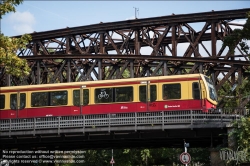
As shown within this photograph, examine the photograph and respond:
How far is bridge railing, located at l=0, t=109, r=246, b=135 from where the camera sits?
1318 inches

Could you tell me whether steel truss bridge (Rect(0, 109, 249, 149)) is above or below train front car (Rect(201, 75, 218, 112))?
below

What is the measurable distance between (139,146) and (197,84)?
684cm

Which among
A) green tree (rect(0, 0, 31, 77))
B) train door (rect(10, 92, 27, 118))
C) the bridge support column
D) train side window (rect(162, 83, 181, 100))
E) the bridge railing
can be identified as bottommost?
the bridge support column

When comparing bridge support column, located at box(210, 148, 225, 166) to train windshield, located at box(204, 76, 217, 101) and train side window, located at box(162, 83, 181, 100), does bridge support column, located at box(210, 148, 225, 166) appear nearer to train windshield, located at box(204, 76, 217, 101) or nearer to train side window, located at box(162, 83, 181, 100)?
train side window, located at box(162, 83, 181, 100)

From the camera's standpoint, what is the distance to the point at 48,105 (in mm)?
41156

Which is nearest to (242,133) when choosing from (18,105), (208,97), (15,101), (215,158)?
(215,158)

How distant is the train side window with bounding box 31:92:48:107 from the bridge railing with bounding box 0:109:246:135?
67.7 inches

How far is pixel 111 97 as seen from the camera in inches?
1549

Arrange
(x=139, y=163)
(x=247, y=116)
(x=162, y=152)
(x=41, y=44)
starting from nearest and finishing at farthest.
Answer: (x=247, y=116) < (x=41, y=44) < (x=162, y=152) < (x=139, y=163)

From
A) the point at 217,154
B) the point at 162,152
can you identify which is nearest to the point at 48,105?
the point at 217,154

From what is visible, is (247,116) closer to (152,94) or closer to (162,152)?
(152,94)

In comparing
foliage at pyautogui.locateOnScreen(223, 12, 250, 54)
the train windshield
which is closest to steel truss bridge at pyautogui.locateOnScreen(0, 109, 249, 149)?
the train windshield

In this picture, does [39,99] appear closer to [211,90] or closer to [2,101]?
[2,101]

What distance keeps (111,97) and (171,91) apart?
15.2 feet
